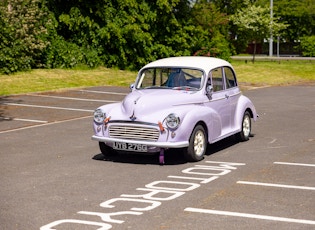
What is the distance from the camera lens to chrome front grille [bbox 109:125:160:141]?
33.4 feet

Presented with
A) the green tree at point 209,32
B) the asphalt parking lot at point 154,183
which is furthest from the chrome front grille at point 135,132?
the green tree at point 209,32

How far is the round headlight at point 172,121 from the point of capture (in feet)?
33.2

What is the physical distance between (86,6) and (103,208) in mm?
26307

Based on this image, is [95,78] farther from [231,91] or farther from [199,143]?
[199,143]

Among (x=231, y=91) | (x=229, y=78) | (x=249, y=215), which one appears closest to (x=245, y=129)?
(x=231, y=91)

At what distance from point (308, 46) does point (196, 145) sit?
51119 millimetres

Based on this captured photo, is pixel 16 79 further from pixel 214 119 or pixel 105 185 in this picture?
pixel 105 185

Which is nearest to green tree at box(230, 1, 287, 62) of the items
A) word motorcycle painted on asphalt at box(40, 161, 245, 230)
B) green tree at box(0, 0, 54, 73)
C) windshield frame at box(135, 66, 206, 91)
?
green tree at box(0, 0, 54, 73)

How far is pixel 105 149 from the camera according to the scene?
1098 cm

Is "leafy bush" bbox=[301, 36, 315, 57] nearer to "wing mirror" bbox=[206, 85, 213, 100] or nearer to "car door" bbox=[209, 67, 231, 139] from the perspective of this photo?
"car door" bbox=[209, 67, 231, 139]

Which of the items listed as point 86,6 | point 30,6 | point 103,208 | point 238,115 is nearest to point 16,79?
point 30,6

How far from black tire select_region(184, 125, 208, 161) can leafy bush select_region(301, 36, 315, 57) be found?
5046cm

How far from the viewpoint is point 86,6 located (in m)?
32.8

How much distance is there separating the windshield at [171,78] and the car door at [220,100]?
36cm
